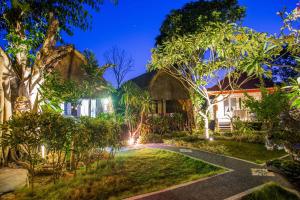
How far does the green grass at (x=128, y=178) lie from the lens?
5117mm

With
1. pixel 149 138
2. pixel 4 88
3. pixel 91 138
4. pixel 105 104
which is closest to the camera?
pixel 91 138

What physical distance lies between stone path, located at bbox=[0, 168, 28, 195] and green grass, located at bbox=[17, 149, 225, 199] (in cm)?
36

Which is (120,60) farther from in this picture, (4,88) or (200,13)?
(4,88)

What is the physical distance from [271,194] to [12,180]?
6.31 meters

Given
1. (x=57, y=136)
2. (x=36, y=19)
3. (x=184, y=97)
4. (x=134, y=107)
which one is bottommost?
(x=57, y=136)

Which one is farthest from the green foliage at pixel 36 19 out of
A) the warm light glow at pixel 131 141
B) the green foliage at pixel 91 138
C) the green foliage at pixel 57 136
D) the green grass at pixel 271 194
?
the green grass at pixel 271 194

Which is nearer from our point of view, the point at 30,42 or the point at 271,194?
the point at 271,194

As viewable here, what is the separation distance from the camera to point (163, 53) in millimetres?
13203

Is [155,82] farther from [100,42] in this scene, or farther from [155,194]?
[100,42]

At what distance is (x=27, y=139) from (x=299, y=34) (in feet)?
21.2

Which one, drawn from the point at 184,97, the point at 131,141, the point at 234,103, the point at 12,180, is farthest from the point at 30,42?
the point at 234,103

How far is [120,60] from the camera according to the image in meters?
36.3

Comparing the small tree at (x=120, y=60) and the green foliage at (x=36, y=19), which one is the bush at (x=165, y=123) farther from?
the small tree at (x=120, y=60)

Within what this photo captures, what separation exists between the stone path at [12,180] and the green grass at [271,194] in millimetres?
5411
